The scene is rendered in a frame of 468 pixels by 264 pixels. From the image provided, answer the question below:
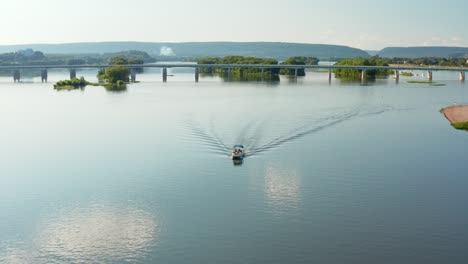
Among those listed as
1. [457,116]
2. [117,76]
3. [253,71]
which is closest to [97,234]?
[457,116]

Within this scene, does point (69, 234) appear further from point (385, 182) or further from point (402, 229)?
point (385, 182)

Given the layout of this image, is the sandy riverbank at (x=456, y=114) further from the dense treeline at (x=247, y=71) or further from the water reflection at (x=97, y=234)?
the dense treeline at (x=247, y=71)

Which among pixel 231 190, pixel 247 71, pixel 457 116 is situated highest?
pixel 247 71

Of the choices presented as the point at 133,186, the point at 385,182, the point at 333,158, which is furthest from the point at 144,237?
the point at 333,158

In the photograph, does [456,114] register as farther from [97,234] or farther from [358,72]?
[358,72]

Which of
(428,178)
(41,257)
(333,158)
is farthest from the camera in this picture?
(333,158)

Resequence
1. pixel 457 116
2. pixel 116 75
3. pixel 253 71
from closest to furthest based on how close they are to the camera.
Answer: pixel 457 116 < pixel 116 75 < pixel 253 71

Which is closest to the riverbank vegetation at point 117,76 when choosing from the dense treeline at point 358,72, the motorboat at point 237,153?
the dense treeline at point 358,72

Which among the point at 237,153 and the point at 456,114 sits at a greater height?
the point at 456,114
